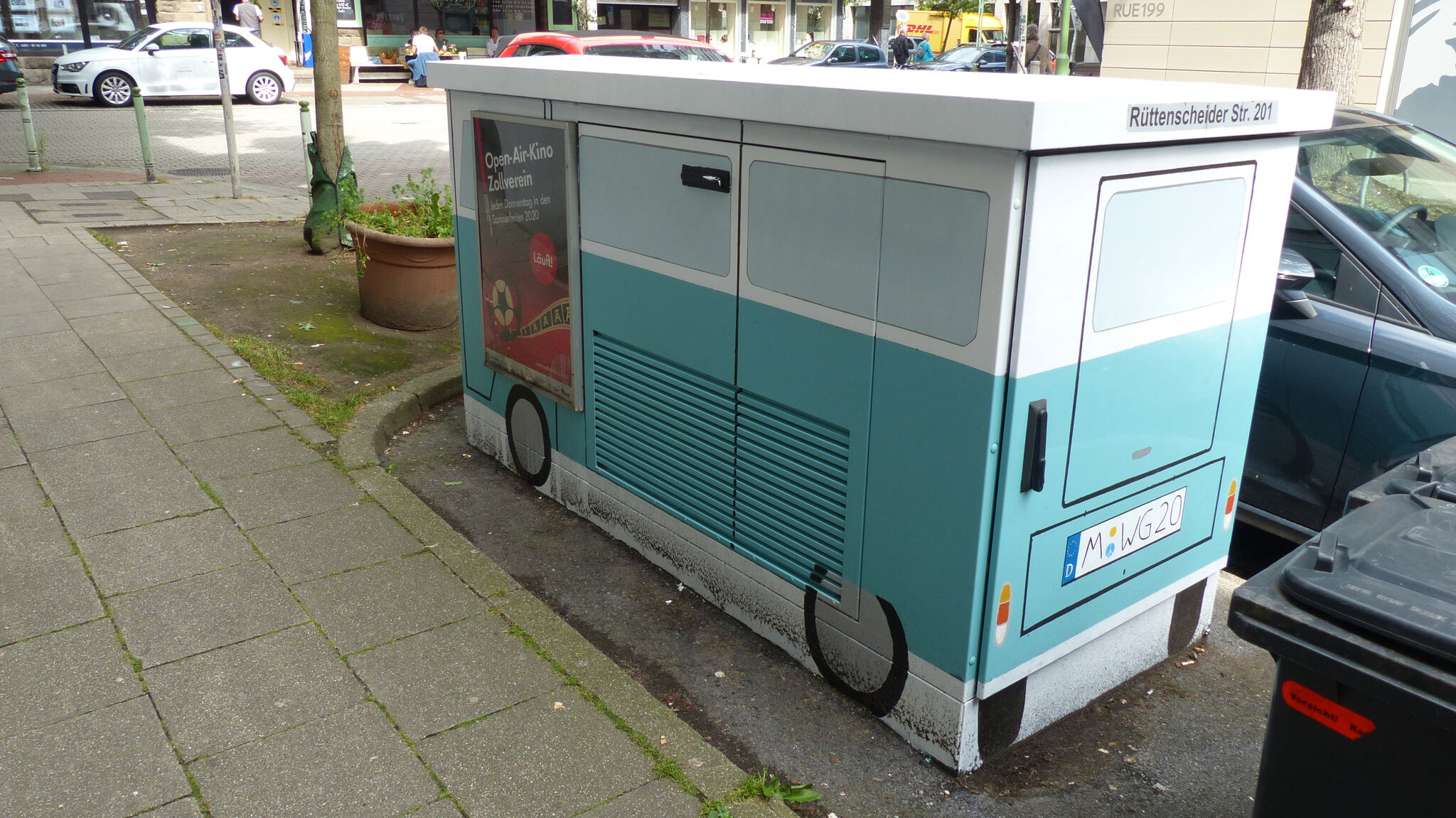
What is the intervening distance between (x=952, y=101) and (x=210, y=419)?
168 inches

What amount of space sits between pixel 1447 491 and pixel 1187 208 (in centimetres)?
101

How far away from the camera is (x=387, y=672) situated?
133 inches

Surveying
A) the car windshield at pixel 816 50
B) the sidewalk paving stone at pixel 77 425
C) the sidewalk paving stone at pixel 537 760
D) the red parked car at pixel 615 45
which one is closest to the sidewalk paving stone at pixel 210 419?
the sidewalk paving stone at pixel 77 425

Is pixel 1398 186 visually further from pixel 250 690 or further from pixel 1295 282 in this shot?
pixel 250 690

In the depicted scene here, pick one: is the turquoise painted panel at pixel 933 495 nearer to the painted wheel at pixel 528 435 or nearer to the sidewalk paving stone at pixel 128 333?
the painted wheel at pixel 528 435

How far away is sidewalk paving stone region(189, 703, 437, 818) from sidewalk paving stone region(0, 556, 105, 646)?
1.07 m

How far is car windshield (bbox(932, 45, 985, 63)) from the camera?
31.5 m

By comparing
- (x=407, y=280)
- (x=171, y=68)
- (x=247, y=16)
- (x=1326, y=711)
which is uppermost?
(x=247, y=16)

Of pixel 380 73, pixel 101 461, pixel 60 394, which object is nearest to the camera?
pixel 101 461

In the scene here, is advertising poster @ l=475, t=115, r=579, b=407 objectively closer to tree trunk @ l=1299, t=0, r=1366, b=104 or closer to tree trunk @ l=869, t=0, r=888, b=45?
tree trunk @ l=1299, t=0, r=1366, b=104

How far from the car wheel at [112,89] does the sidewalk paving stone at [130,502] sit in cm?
2085

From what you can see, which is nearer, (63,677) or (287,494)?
(63,677)

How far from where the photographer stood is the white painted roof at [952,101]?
2.57 m

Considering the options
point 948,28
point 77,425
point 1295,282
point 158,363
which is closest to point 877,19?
point 948,28
